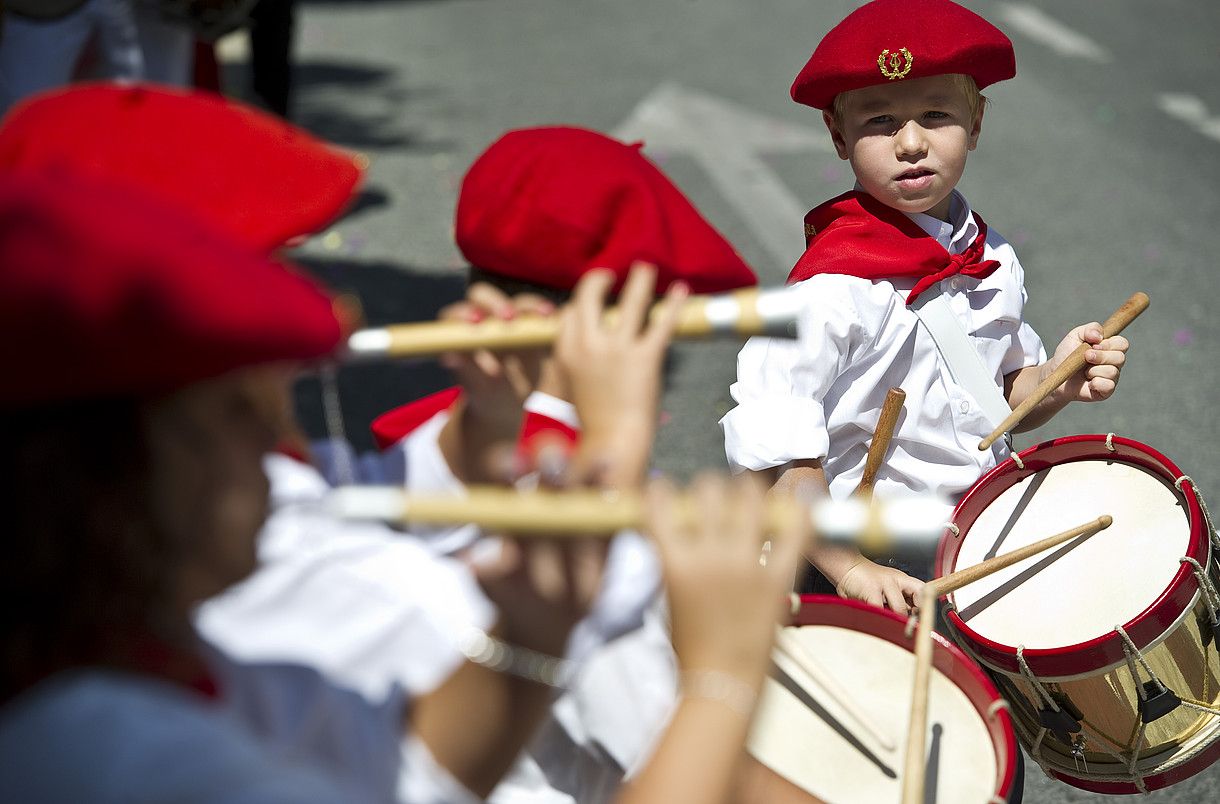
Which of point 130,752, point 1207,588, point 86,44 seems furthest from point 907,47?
point 86,44

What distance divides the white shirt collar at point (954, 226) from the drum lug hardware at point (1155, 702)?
0.85m

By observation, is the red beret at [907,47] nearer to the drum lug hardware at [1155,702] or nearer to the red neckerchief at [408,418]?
the red neckerchief at [408,418]

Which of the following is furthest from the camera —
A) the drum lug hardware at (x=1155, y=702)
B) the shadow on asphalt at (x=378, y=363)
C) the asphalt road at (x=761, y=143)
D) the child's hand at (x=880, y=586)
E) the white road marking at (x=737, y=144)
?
the white road marking at (x=737, y=144)

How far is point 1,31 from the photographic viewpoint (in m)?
3.62

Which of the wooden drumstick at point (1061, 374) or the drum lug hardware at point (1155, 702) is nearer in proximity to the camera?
the drum lug hardware at point (1155, 702)

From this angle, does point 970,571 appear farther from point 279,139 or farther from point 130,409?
point 130,409

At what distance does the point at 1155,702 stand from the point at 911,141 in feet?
3.28

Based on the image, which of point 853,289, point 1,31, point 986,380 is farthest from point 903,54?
point 1,31

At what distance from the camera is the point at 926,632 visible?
171cm

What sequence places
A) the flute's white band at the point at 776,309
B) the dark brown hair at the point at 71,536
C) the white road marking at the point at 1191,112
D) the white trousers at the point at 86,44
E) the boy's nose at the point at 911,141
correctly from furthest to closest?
the white road marking at the point at 1191,112, the white trousers at the point at 86,44, the boy's nose at the point at 911,141, the flute's white band at the point at 776,309, the dark brown hair at the point at 71,536

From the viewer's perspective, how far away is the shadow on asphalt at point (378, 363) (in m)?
4.74

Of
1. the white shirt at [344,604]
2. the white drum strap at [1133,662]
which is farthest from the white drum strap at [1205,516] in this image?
the white shirt at [344,604]

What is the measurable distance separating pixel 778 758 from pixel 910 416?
2.53 ft

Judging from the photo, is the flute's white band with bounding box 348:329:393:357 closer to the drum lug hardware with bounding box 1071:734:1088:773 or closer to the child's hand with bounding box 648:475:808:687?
the child's hand with bounding box 648:475:808:687
